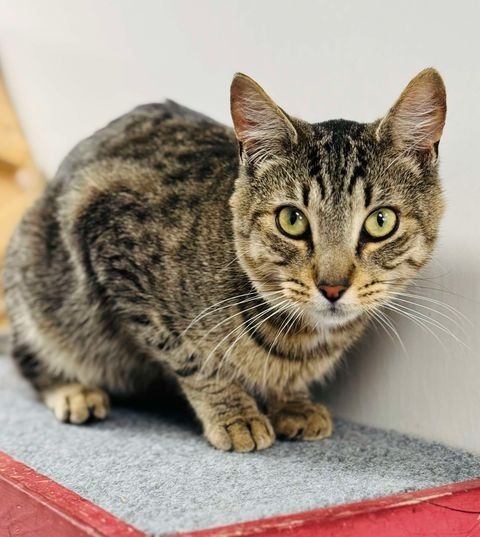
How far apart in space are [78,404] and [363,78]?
771 millimetres

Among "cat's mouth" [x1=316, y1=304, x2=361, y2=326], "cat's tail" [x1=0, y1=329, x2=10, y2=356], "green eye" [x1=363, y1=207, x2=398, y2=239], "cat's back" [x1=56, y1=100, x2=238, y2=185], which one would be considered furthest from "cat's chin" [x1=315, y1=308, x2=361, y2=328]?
"cat's tail" [x1=0, y1=329, x2=10, y2=356]

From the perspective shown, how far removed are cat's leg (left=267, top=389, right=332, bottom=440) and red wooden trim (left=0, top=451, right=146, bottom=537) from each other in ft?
1.40

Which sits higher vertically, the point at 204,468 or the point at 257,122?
the point at 257,122

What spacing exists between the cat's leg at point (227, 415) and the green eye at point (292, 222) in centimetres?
33

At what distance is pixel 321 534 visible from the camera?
35.8 inches

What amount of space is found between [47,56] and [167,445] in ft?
3.75

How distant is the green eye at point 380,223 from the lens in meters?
1.13

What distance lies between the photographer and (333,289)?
1.09 meters

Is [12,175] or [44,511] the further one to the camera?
[12,175]

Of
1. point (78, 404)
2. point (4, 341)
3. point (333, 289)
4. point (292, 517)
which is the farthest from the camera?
point (4, 341)

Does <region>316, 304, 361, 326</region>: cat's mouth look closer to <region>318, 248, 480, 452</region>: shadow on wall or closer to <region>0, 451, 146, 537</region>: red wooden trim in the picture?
<region>318, 248, 480, 452</region>: shadow on wall

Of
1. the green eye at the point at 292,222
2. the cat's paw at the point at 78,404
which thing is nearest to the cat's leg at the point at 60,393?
the cat's paw at the point at 78,404

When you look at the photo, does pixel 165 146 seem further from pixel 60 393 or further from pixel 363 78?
pixel 60 393

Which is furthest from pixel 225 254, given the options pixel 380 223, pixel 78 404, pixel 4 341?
pixel 4 341
